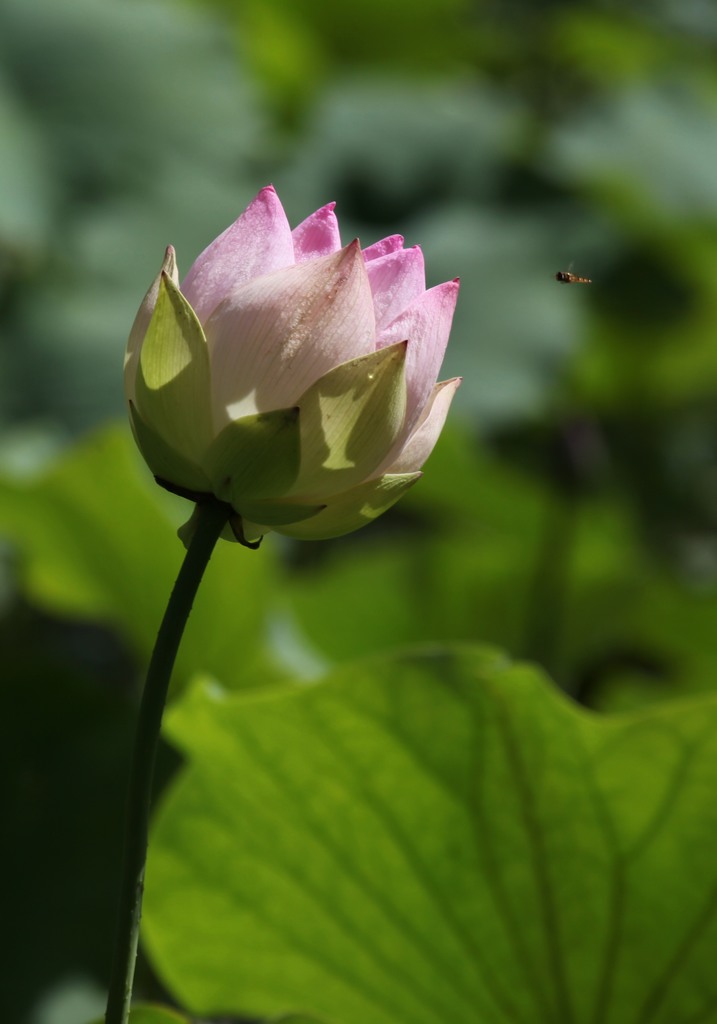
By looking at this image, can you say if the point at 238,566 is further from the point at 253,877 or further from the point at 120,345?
the point at 120,345

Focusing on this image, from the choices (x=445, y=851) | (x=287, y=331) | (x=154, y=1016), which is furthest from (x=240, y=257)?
(x=445, y=851)

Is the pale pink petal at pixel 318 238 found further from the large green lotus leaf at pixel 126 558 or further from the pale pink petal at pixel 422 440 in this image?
the large green lotus leaf at pixel 126 558

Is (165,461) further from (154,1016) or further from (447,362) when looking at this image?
(447,362)

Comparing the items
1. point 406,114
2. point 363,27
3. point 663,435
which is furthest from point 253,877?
point 363,27

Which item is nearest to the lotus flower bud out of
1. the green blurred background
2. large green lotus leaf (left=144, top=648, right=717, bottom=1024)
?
large green lotus leaf (left=144, top=648, right=717, bottom=1024)

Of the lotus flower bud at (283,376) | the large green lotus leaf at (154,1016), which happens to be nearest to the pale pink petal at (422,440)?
the lotus flower bud at (283,376)

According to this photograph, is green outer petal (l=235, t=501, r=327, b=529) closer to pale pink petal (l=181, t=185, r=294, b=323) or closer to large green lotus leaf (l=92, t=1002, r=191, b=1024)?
pale pink petal (l=181, t=185, r=294, b=323)
